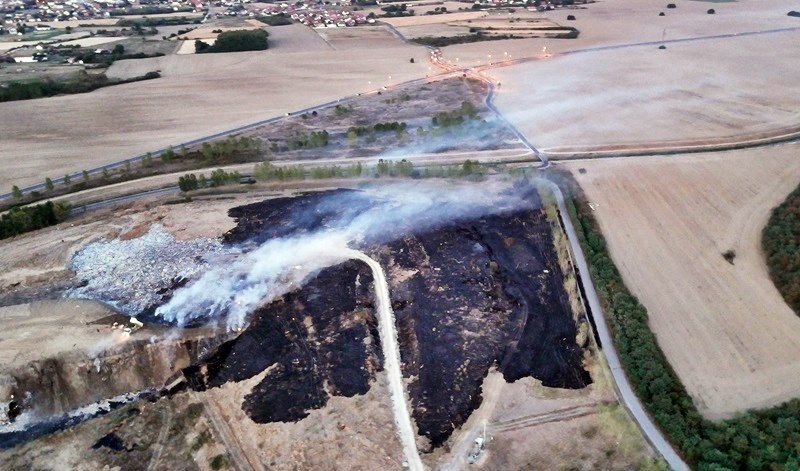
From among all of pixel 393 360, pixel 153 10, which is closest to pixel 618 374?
pixel 393 360

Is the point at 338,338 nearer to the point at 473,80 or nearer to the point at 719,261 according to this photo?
the point at 719,261

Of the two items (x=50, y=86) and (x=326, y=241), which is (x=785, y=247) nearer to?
(x=326, y=241)

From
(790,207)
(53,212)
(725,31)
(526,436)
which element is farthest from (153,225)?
(725,31)

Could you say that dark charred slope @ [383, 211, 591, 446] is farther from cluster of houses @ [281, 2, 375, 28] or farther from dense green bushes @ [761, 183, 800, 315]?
cluster of houses @ [281, 2, 375, 28]

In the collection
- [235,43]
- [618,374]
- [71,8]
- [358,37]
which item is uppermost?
[71,8]

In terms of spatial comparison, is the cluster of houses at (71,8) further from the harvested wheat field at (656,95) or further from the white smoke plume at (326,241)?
the white smoke plume at (326,241)

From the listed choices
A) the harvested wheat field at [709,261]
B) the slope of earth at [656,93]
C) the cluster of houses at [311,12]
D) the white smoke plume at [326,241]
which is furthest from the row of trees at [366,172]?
the cluster of houses at [311,12]
